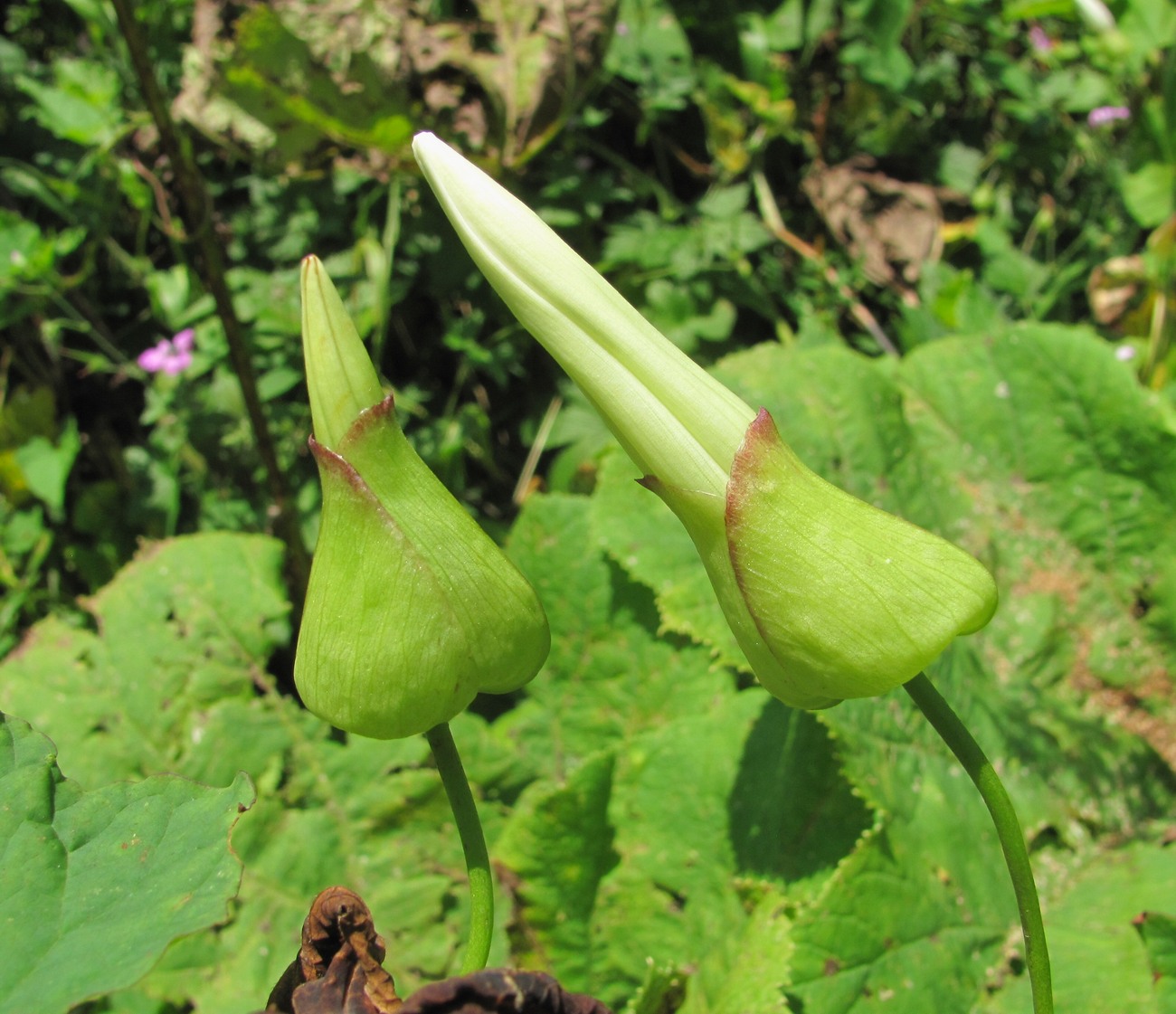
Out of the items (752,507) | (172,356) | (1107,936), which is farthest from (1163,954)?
(172,356)

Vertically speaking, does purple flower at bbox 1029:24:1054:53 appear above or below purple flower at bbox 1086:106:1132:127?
above

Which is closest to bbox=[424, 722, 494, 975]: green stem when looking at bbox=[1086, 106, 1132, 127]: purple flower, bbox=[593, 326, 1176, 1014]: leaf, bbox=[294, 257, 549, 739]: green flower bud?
bbox=[294, 257, 549, 739]: green flower bud

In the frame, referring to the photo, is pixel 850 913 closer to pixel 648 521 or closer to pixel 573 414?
pixel 648 521

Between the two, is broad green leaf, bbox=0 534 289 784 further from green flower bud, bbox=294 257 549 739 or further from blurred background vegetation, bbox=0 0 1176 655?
green flower bud, bbox=294 257 549 739

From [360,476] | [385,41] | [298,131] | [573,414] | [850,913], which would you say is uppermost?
[360,476]

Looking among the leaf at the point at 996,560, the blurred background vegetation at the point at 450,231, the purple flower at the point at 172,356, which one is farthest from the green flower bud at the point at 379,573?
the purple flower at the point at 172,356

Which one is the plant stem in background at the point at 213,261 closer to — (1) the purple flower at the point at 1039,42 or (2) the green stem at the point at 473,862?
(2) the green stem at the point at 473,862

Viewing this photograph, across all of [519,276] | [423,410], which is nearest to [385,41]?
[423,410]
